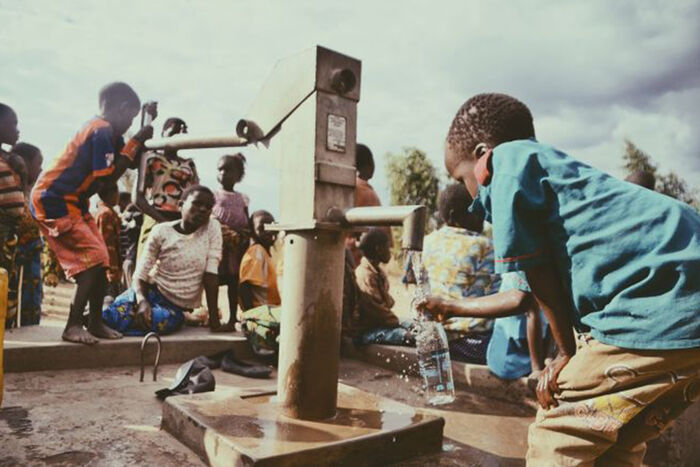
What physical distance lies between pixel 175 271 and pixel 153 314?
0.48 metres

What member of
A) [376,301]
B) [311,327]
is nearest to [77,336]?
[311,327]

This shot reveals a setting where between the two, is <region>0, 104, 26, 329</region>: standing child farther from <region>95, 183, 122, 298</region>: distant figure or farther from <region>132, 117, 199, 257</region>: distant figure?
<region>95, 183, 122, 298</region>: distant figure

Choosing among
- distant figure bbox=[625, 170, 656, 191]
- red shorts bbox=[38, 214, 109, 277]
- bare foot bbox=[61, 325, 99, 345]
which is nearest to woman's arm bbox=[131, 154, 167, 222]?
red shorts bbox=[38, 214, 109, 277]

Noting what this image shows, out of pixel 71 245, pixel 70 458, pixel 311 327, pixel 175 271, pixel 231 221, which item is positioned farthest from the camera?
pixel 231 221

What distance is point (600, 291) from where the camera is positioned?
152cm

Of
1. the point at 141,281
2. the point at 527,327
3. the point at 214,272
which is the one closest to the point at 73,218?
the point at 141,281

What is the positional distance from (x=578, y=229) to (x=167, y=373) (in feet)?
9.77

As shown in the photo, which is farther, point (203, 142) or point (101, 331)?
point (101, 331)

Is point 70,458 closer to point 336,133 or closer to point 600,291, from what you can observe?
point 336,133

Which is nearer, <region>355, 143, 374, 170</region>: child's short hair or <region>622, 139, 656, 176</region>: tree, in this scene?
A: <region>355, 143, 374, 170</region>: child's short hair

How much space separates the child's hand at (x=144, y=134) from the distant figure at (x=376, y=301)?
6.50 ft

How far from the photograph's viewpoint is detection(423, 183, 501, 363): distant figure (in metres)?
3.95

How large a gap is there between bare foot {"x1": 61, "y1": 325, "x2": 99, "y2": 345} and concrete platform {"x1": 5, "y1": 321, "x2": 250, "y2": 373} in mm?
36

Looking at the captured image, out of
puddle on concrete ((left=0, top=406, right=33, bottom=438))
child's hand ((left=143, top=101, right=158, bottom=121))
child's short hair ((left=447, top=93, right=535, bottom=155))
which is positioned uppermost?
child's hand ((left=143, top=101, right=158, bottom=121))
